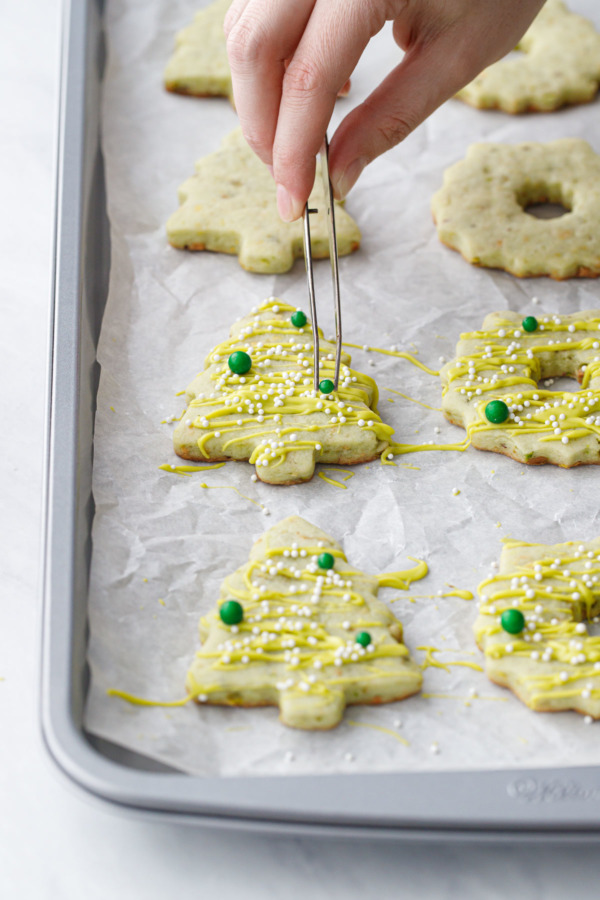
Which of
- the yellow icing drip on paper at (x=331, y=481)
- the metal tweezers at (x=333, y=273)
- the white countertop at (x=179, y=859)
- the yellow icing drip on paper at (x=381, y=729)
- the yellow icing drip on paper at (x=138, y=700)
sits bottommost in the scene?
the white countertop at (x=179, y=859)

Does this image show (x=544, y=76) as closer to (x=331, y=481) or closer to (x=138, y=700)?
(x=331, y=481)

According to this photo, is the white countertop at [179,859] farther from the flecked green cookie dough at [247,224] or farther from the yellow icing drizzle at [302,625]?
the flecked green cookie dough at [247,224]

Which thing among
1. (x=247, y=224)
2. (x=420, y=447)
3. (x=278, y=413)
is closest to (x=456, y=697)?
(x=420, y=447)

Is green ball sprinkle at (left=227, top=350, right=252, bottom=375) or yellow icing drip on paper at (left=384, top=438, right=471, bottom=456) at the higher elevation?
green ball sprinkle at (left=227, top=350, right=252, bottom=375)

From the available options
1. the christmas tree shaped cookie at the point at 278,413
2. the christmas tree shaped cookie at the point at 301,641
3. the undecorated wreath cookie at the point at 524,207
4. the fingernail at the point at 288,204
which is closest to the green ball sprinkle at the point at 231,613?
the christmas tree shaped cookie at the point at 301,641

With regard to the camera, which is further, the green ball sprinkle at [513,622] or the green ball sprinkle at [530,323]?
the green ball sprinkle at [530,323]

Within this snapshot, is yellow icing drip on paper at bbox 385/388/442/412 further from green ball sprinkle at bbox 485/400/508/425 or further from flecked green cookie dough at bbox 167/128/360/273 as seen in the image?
flecked green cookie dough at bbox 167/128/360/273

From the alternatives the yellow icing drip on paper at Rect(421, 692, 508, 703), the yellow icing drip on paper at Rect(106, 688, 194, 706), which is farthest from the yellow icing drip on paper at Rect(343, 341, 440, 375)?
the yellow icing drip on paper at Rect(106, 688, 194, 706)
